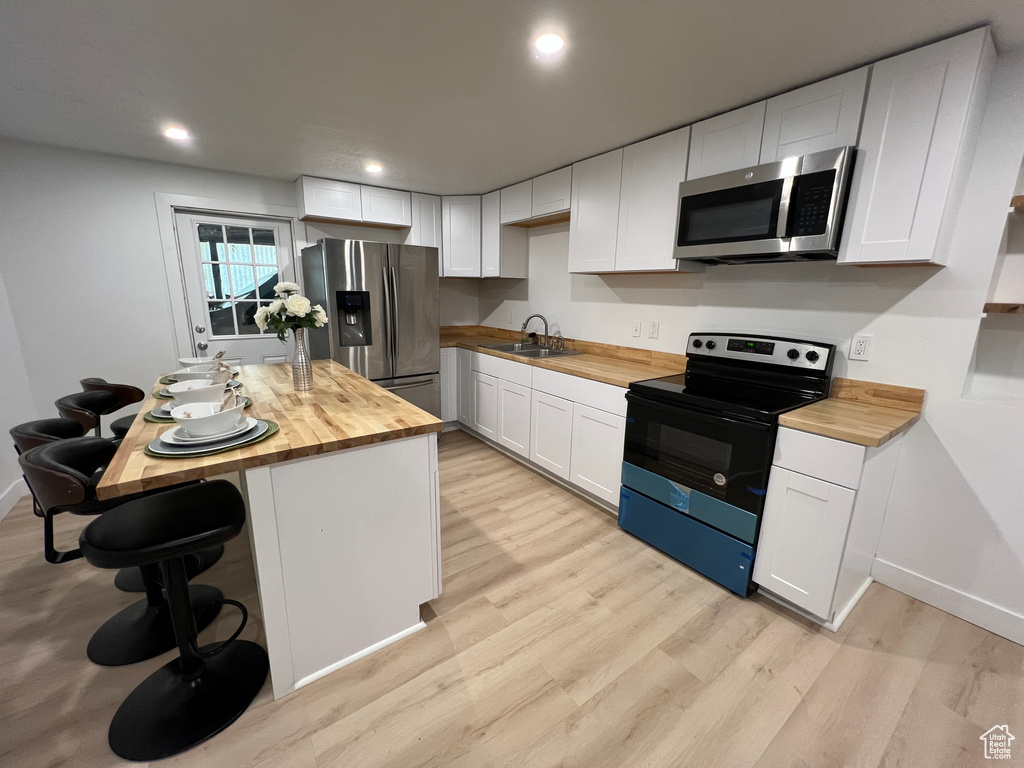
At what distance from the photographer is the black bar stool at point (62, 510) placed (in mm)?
1256

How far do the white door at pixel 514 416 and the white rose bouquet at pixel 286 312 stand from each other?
165 centimetres

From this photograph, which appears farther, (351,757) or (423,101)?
(423,101)

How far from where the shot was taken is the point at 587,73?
1773 mm

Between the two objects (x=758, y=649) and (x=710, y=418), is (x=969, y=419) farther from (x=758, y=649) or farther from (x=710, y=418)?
(x=758, y=649)

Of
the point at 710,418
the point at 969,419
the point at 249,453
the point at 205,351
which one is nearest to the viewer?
the point at 249,453

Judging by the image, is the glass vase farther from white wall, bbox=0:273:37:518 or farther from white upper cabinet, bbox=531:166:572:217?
white wall, bbox=0:273:37:518

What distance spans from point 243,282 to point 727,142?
12.1ft

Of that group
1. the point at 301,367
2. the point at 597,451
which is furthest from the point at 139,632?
the point at 597,451

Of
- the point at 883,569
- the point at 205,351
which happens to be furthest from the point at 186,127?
the point at 883,569

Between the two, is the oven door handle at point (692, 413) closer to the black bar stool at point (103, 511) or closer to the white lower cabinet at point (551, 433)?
the white lower cabinet at point (551, 433)

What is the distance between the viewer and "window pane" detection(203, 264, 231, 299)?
11.1ft

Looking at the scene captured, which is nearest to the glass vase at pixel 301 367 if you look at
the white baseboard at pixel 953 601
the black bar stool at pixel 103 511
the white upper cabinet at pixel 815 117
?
the black bar stool at pixel 103 511

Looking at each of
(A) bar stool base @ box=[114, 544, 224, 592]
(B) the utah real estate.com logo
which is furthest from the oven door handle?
(A) bar stool base @ box=[114, 544, 224, 592]

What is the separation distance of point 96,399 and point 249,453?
5.25 ft
